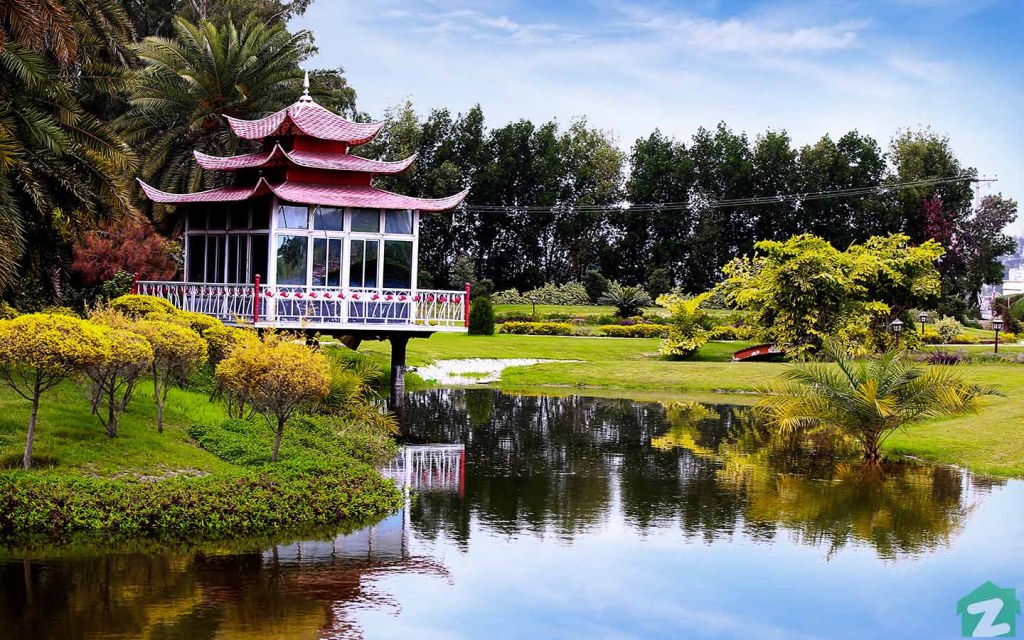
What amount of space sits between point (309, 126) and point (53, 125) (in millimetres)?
11483

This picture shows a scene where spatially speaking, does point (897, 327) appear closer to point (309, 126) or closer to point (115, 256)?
point (309, 126)

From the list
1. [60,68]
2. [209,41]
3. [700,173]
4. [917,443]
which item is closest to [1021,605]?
[917,443]

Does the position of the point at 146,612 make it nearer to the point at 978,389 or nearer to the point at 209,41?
the point at 978,389

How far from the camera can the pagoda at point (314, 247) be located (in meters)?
27.2

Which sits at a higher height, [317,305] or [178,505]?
[317,305]

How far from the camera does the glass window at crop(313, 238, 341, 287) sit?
28.5m

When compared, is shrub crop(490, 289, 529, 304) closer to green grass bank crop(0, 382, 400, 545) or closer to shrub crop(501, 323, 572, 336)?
shrub crop(501, 323, 572, 336)

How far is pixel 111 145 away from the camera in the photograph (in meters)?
20.3

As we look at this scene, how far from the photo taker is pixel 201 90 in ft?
132

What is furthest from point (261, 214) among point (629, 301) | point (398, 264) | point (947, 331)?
point (947, 331)

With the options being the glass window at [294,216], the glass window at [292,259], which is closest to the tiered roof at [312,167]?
the glass window at [294,216]

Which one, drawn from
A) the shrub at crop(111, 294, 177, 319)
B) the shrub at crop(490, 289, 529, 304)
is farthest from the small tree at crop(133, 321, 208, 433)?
the shrub at crop(490, 289, 529, 304)

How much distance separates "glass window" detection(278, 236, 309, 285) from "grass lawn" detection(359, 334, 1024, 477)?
5.74 meters

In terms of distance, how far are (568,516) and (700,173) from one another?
55.4m
